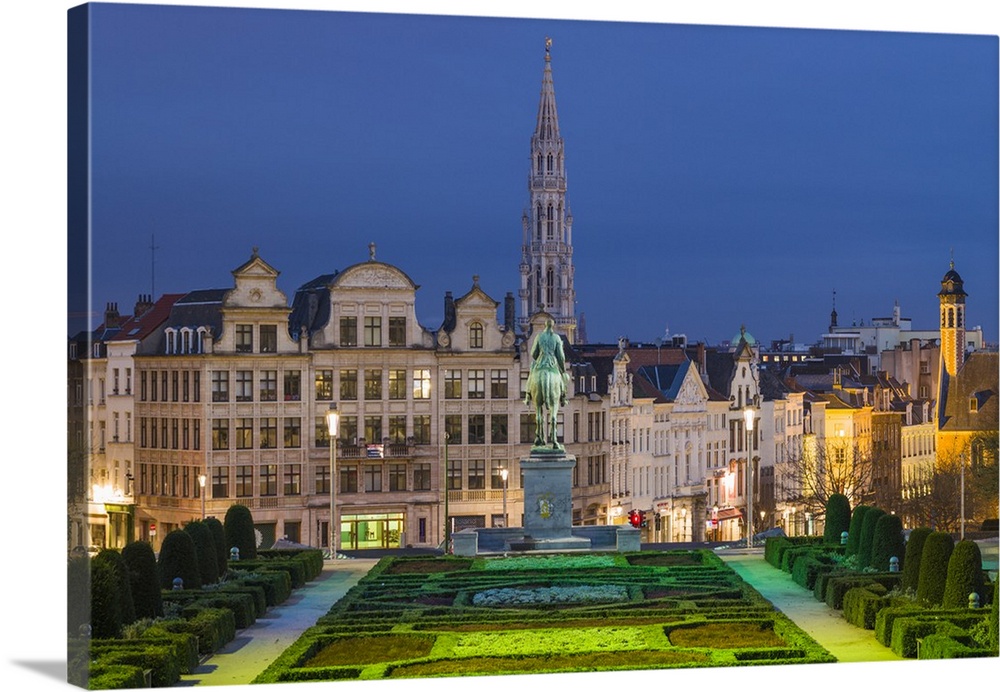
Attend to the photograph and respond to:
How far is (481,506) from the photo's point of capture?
48.6 m

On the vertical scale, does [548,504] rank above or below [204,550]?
above

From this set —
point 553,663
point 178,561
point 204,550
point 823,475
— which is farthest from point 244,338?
point 553,663

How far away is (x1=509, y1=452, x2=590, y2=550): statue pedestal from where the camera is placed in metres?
36.9

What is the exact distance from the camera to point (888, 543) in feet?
110

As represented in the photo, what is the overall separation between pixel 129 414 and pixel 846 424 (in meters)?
22.7

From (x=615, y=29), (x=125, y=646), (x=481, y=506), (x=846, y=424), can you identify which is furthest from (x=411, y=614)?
(x=846, y=424)

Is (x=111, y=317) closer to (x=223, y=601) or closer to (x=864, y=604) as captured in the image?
(x=223, y=601)

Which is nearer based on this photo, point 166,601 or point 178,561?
point 166,601

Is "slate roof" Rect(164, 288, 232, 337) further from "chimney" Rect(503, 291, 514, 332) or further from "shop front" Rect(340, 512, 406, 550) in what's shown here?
"chimney" Rect(503, 291, 514, 332)

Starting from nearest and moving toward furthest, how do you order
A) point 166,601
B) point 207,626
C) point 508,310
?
point 207,626 → point 166,601 → point 508,310

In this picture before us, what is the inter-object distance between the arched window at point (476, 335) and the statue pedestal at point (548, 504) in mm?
11272

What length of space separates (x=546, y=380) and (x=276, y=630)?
385 inches

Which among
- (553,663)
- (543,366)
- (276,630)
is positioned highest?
(543,366)

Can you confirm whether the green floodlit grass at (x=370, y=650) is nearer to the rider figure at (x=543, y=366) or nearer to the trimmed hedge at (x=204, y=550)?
the trimmed hedge at (x=204, y=550)
